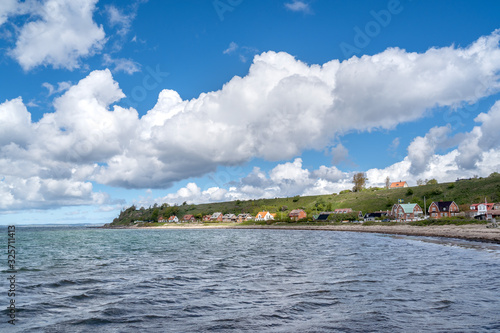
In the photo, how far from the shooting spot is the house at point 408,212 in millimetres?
136875

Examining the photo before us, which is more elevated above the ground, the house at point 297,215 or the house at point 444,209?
the house at point 444,209

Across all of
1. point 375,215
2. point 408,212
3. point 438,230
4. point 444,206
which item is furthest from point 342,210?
point 438,230

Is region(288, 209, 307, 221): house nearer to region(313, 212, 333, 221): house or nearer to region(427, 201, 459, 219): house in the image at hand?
region(313, 212, 333, 221): house

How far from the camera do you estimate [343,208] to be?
593 feet

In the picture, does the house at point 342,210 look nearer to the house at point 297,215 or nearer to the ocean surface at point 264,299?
the house at point 297,215

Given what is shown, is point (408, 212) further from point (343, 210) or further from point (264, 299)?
point (264, 299)

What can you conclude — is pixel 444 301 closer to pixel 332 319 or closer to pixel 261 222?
pixel 332 319

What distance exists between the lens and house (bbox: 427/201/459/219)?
417 ft

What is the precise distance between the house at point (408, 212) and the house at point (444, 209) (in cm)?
633

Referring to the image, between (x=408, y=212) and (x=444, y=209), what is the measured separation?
43.9 ft

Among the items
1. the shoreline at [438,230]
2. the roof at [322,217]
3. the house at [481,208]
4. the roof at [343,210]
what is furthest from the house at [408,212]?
the roof at [322,217]

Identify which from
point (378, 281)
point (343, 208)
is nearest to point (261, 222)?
point (343, 208)

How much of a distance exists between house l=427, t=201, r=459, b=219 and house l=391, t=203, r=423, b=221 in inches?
249

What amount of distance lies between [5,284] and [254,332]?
66.8 ft
